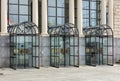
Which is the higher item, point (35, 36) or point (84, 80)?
point (35, 36)

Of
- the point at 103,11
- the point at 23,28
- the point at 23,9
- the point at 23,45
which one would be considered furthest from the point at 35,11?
the point at 103,11

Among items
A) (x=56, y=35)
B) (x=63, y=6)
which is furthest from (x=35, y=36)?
(x=63, y=6)

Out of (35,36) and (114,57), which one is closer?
(35,36)

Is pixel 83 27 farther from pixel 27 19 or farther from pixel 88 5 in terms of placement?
pixel 27 19

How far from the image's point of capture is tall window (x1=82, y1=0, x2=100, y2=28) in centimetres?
4622

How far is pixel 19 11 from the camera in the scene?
41969 millimetres

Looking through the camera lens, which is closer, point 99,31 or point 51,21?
point 99,31

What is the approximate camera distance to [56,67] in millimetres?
39562

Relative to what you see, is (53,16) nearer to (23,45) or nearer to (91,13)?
(91,13)

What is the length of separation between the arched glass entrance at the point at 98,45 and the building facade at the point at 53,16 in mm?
774

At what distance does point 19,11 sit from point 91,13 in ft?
34.2

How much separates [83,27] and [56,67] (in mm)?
8596

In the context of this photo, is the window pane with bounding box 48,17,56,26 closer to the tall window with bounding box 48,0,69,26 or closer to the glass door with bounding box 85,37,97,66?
the tall window with bounding box 48,0,69,26

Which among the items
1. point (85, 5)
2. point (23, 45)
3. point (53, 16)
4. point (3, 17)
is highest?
point (85, 5)
